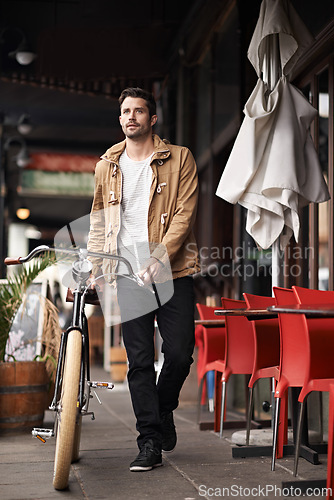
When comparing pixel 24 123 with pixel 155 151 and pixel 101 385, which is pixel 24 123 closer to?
pixel 155 151

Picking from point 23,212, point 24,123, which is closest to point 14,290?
point 24,123

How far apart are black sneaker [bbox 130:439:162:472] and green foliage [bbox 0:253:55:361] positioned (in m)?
1.94

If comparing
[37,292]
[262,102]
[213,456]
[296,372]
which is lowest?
[213,456]

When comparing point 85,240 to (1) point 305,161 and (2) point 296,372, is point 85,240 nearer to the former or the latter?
(2) point 296,372

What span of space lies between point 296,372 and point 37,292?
2.61 metres

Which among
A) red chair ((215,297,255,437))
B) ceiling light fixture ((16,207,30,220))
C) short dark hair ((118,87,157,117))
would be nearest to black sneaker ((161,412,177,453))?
red chair ((215,297,255,437))

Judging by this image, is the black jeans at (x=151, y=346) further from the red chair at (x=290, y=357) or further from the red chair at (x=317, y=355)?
the red chair at (x=317, y=355)

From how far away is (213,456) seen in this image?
368cm

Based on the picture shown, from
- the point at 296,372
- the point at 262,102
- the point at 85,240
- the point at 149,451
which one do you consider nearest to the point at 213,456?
the point at 149,451

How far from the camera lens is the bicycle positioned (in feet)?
9.34

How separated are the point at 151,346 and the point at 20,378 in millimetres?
1599

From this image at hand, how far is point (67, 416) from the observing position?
9.34ft

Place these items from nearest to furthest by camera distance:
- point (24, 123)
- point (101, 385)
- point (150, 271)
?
1. point (101, 385)
2. point (150, 271)
3. point (24, 123)

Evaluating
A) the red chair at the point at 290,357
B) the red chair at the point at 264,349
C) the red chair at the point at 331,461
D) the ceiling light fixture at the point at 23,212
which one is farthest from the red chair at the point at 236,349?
the ceiling light fixture at the point at 23,212
